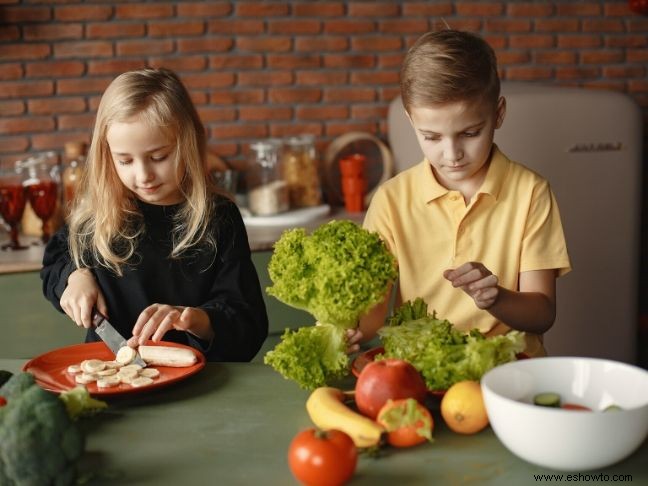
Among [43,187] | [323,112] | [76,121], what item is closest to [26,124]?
[76,121]

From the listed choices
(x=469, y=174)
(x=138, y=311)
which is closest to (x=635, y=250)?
(x=469, y=174)

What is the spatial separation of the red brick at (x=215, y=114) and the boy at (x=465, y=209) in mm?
1789

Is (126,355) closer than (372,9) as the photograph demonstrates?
Yes

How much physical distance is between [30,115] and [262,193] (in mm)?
987

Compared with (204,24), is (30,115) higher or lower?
lower

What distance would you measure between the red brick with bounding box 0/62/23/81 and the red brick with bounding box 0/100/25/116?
0.09 m

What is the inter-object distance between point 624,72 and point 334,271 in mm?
2957

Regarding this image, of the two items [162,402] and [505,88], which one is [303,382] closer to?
[162,402]

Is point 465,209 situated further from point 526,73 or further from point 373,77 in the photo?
point 526,73

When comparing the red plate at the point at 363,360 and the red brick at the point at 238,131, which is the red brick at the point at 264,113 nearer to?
the red brick at the point at 238,131

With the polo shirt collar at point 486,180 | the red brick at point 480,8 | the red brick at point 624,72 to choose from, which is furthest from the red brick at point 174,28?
the polo shirt collar at point 486,180

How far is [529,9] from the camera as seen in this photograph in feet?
12.3

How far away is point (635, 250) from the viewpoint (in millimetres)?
3428

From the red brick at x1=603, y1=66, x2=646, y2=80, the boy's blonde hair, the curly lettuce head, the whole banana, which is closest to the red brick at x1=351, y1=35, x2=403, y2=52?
the red brick at x1=603, y1=66, x2=646, y2=80
